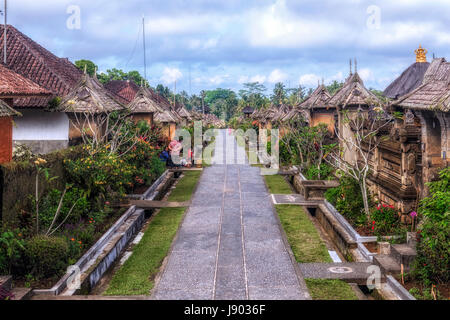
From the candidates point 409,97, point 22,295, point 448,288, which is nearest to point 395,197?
point 409,97

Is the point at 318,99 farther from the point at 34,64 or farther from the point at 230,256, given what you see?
the point at 230,256

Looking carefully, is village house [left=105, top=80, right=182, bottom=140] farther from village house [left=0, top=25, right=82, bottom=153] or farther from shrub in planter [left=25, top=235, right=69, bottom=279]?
shrub in planter [left=25, top=235, right=69, bottom=279]

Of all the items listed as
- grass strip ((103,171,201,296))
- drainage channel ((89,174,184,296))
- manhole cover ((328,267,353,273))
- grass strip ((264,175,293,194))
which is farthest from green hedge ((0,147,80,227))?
grass strip ((264,175,293,194))

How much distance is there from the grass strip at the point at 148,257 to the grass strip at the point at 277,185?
15.8ft

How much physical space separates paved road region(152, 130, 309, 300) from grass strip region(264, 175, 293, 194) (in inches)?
58.9

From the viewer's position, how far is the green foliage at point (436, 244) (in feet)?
21.8

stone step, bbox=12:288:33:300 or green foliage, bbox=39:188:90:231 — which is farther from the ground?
green foliage, bbox=39:188:90:231

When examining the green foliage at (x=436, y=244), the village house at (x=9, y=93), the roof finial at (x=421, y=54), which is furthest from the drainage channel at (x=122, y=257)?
the roof finial at (x=421, y=54)

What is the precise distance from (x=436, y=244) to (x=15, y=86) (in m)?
10.5

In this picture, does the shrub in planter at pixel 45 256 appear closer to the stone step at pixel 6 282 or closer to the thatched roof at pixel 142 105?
the stone step at pixel 6 282

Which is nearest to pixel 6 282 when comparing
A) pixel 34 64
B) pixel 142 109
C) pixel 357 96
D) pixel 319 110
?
pixel 34 64

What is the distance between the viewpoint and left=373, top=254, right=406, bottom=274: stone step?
24.6 feet

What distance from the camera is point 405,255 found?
758 centimetres
